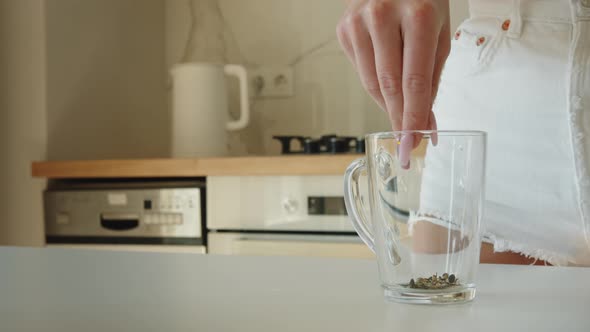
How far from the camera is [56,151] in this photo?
65.7 inches

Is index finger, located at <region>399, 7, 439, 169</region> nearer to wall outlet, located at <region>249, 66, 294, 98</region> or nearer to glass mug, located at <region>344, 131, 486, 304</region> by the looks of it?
glass mug, located at <region>344, 131, 486, 304</region>

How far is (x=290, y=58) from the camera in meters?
1.97

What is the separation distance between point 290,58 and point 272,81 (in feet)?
0.28

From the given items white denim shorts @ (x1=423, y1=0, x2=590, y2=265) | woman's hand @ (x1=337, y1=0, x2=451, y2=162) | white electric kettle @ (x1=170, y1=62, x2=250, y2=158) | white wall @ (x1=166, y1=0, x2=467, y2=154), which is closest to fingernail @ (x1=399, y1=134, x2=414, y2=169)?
woman's hand @ (x1=337, y1=0, x2=451, y2=162)

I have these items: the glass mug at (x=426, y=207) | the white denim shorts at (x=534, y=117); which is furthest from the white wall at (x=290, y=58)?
the glass mug at (x=426, y=207)

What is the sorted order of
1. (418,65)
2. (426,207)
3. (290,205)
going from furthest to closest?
(290,205)
(418,65)
(426,207)

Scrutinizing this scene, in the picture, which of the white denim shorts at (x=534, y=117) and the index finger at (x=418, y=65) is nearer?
the index finger at (x=418, y=65)

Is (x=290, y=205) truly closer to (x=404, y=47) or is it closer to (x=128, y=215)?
(x=128, y=215)

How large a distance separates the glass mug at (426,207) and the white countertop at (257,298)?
0.02 m

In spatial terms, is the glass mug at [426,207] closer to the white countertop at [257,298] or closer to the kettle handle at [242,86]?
the white countertop at [257,298]

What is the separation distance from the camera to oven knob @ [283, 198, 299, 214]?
1.44 m

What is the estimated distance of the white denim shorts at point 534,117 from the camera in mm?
700

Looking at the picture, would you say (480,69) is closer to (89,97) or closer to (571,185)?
(571,185)

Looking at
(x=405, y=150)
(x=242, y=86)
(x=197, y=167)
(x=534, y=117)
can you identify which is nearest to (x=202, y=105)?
(x=242, y=86)
